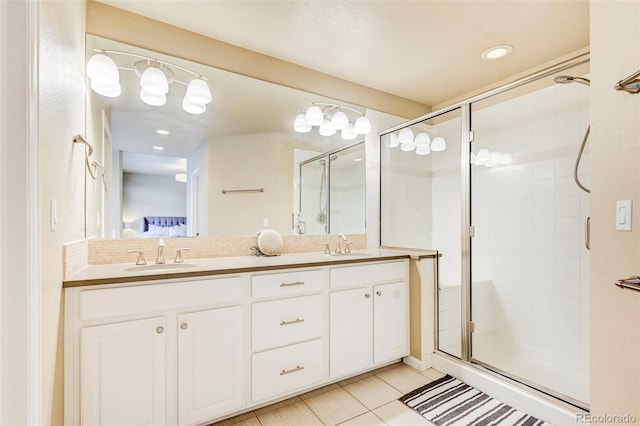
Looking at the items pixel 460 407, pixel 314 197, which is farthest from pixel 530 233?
pixel 314 197

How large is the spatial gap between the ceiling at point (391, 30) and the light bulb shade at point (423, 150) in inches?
25.6

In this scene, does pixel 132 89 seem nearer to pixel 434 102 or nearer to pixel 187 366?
pixel 187 366

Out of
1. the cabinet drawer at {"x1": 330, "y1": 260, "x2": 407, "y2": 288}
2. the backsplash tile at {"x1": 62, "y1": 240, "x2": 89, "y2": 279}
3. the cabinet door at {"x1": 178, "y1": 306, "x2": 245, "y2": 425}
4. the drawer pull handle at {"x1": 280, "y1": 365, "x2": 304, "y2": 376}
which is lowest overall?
the drawer pull handle at {"x1": 280, "y1": 365, "x2": 304, "y2": 376}

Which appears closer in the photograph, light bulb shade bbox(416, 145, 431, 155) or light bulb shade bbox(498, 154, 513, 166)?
light bulb shade bbox(498, 154, 513, 166)

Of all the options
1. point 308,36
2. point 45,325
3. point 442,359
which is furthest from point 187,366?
point 308,36

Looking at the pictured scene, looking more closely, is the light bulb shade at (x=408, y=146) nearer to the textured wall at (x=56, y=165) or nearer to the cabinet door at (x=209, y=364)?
the cabinet door at (x=209, y=364)

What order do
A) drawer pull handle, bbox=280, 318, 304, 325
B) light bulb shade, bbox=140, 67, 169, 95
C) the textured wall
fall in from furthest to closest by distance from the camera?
1. light bulb shade, bbox=140, 67, 169, 95
2. drawer pull handle, bbox=280, 318, 304, 325
3. the textured wall

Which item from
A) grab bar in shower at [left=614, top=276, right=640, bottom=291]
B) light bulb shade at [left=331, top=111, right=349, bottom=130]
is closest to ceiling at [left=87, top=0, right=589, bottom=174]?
light bulb shade at [left=331, top=111, right=349, bottom=130]

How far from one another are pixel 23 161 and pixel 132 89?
130 cm

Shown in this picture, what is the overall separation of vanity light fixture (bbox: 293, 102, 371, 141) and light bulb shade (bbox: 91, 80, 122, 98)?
1.25m

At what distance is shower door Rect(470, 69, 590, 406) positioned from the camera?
2207 mm

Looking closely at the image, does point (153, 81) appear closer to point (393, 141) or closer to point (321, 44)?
point (321, 44)

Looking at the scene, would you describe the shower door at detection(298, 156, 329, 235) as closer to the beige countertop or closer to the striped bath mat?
the beige countertop

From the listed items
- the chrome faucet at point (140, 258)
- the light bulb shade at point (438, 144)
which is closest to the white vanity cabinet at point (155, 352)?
the chrome faucet at point (140, 258)
